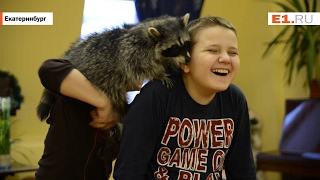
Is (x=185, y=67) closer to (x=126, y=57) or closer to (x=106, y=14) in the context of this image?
(x=126, y=57)

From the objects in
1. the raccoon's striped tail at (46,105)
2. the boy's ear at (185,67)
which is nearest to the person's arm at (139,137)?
the boy's ear at (185,67)

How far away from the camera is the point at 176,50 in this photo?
147 centimetres

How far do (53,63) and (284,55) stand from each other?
12.2ft

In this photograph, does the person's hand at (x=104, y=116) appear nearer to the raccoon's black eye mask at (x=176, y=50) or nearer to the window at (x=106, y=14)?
the raccoon's black eye mask at (x=176, y=50)

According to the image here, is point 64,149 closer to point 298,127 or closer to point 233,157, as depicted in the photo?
point 233,157

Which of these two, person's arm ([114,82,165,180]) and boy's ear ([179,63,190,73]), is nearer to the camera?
person's arm ([114,82,165,180])

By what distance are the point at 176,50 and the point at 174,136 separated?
0.30 meters

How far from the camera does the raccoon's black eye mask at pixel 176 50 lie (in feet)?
4.74

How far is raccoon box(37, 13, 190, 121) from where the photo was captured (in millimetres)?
1509

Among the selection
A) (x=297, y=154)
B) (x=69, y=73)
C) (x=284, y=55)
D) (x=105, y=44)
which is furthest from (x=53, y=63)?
(x=284, y=55)

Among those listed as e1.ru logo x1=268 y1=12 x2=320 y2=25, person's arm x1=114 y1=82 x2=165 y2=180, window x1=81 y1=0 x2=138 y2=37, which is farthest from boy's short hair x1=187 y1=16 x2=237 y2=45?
e1.ru logo x1=268 y1=12 x2=320 y2=25

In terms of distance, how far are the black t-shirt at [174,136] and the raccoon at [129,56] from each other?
118 millimetres

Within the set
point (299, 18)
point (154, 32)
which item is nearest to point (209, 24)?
point (154, 32)

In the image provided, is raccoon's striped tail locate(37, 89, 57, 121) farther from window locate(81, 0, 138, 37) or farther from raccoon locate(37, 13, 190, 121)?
window locate(81, 0, 138, 37)
